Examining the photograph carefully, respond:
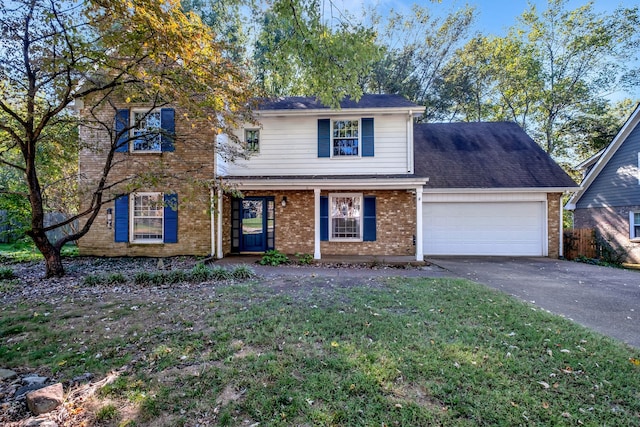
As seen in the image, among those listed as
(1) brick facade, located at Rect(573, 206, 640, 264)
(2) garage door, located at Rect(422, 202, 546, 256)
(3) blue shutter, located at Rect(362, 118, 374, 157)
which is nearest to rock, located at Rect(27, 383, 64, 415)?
(3) blue shutter, located at Rect(362, 118, 374, 157)

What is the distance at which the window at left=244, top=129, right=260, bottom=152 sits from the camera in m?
10.5

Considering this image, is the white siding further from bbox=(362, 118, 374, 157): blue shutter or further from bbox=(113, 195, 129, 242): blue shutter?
bbox=(113, 195, 129, 242): blue shutter

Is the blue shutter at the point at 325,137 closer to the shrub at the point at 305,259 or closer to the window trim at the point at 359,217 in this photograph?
the window trim at the point at 359,217

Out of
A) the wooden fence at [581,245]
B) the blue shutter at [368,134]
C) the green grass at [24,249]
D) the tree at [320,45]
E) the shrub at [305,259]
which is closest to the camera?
the tree at [320,45]

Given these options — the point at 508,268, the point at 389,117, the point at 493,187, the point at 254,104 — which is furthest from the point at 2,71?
the point at 493,187

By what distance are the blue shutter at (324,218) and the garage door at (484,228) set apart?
3.86 metres

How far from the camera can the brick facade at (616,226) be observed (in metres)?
11.5

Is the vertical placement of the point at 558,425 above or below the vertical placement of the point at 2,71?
below

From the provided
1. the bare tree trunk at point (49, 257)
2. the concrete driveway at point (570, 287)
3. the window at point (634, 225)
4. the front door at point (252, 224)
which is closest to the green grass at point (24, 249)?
the bare tree trunk at point (49, 257)

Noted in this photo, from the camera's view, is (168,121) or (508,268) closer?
(508,268)

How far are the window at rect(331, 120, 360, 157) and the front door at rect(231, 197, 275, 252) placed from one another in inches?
118

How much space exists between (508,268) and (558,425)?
25.0ft

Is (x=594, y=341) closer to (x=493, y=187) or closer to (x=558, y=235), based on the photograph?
(x=493, y=187)

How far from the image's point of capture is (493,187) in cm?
1080
